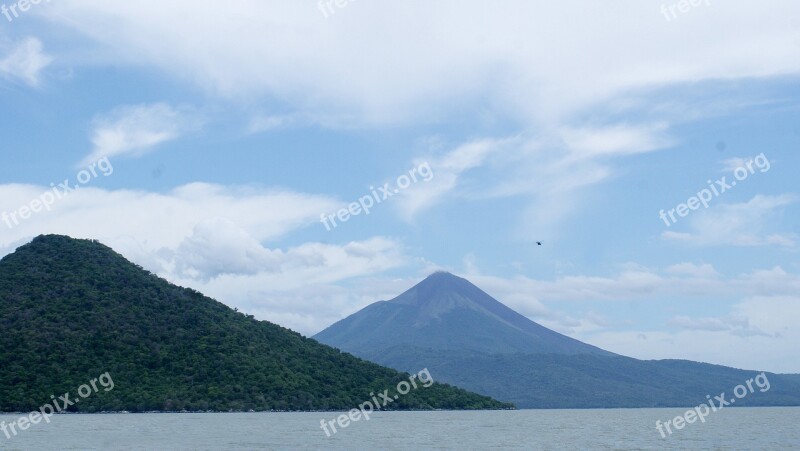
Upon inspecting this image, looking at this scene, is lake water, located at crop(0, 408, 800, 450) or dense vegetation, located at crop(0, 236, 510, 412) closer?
lake water, located at crop(0, 408, 800, 450)

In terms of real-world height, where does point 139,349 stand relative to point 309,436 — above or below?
above

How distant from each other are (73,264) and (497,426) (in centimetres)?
7876

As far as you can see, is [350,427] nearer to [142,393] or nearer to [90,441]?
[142,393]

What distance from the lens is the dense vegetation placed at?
5049 inches

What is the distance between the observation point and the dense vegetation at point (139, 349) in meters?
128

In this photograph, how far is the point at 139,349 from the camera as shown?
139 m

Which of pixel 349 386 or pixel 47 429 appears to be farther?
pixel 349 386

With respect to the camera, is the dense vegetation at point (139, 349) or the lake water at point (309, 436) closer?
the lake water at point (309, 436)

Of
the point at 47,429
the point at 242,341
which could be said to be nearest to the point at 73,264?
the point at 242,341

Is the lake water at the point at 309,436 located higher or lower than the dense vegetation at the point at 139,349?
lower

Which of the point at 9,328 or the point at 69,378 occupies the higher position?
the point at 9,328

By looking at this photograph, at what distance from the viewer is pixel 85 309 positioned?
143m

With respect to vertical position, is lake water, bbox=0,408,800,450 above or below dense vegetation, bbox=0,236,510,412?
below

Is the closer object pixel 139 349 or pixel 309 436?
pixel 309 436
